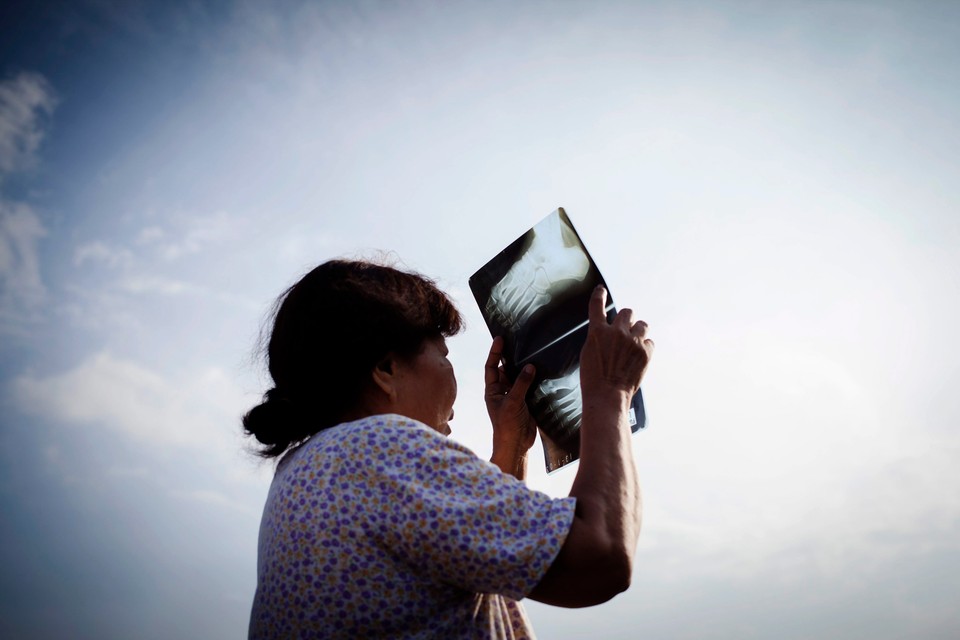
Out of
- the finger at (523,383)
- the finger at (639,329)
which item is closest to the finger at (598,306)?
the finger at (639,329)

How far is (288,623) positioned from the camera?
1.68 metres

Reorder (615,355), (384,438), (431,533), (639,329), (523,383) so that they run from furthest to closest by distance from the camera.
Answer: (523,383)
(639,329)
(615,355)
(384,438)
(431,533)

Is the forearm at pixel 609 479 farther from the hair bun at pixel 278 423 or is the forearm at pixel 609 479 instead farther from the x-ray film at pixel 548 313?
the hair bun at pixel 278 423

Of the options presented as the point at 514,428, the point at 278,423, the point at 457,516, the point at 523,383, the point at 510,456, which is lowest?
the point at 457,516

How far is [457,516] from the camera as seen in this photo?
5.12 ft

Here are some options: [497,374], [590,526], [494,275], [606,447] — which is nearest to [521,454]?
[497,374]

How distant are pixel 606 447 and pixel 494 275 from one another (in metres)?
1.30

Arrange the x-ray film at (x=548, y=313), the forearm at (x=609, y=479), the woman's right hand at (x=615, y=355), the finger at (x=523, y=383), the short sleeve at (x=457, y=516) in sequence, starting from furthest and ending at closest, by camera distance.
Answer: the finger at (x=523, y=383), the x-ray film at (x=548, y=313), the woman's right hand at (x=615, y=355), the forearm at (x=609, y=479), the short sleeve at (x=457, y=516)

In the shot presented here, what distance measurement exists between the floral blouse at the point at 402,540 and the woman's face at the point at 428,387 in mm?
511

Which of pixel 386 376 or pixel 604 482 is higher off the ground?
pixel 386 376

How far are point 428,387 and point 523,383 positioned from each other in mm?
677

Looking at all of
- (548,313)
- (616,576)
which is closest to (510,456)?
(548,313)

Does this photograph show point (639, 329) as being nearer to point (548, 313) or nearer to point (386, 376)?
point (548, 313)

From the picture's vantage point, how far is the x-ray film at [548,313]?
104 inches
